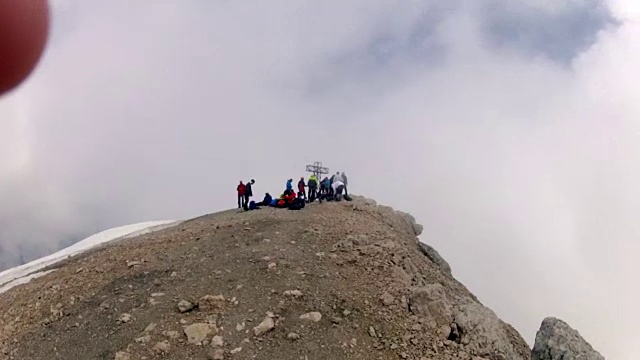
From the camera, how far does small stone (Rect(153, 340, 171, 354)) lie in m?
13.3

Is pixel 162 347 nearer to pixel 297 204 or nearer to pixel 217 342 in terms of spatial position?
pixel 217 342

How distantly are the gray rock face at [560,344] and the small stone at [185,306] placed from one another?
998cm

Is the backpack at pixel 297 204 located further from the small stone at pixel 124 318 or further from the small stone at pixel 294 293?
the small stone at pixel 124 318

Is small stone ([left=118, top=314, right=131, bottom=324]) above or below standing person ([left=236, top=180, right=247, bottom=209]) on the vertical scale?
below

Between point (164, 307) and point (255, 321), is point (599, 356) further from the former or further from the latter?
point (164, 307)

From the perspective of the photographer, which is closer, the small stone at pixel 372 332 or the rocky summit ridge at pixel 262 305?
the rocky summit ridge at pixel 262 305

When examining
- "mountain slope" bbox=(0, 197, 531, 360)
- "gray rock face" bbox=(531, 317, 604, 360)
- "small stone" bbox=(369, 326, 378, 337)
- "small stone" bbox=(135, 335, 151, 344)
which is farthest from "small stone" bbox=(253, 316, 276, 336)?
"gray rock face" bbox=(531, 317, 604, 360)

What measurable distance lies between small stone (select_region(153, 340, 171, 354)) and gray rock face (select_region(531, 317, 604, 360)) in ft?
33.9

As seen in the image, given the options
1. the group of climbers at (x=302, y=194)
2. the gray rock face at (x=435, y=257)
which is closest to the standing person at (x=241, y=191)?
the group of climbers at (x=302, y=194)

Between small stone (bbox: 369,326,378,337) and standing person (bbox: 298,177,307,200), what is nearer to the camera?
small stone (bbox: 369,326,378,337)

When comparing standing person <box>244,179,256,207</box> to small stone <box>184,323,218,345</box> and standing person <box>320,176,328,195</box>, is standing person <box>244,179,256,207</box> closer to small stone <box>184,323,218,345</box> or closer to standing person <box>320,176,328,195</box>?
standing person <box>320,176,328,195</box>

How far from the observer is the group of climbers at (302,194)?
2330 centimetres

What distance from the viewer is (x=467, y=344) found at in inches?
563

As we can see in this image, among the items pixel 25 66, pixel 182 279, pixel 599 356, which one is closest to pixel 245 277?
pixel 182 279
